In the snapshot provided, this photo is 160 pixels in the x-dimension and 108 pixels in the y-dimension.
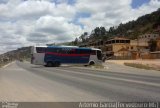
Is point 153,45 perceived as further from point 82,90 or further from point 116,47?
point 82,90

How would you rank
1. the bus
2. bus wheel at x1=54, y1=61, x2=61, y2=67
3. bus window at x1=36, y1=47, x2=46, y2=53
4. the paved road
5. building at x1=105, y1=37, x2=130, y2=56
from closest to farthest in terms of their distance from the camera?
the paved road
bus window at x1=36, y1=47, x2=46, y2=53
the bus
bus wheel at x1=54, y1=61, x2=61, y2=67
building at x1=105, y1=37, x2=130, y2=56

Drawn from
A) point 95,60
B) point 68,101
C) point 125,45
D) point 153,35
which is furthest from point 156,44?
point 68,101

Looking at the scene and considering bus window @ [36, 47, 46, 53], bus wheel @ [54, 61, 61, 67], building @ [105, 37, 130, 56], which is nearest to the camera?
bus window @ [36, 47, 46, 53]

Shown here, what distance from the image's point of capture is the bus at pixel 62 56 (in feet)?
192

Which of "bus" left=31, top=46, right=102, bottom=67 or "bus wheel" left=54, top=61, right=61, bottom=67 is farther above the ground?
"bus" left=31, top=46, right=102, bottom=67

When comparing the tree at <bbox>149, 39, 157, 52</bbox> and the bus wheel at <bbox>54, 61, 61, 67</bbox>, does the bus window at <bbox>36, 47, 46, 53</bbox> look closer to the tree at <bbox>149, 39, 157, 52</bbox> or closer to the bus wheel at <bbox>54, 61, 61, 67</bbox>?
the bus wheel at <bbox>54, 61, 61, 67</bbox>

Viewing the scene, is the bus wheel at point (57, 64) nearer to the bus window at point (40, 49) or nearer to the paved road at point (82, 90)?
the bus window at point (40, 49)

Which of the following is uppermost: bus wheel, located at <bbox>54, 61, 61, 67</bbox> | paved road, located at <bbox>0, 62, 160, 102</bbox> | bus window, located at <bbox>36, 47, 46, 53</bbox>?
bus window, located at <bbox>36, 47, 46, 53</bbox>

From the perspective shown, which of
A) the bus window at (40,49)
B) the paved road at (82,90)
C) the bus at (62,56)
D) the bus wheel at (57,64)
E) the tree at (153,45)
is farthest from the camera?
the tree at (153,45)

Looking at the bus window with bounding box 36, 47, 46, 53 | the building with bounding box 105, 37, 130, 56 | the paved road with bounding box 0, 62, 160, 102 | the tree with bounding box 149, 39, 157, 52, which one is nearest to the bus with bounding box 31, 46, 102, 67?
the bus window with bounding box 36, 47, 46, 53

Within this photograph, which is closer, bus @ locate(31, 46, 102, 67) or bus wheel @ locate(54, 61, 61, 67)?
bus @ locate(31, 46, 102, 67)

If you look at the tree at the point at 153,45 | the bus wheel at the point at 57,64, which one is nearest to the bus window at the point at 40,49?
the bus wheel at the point at 57,64

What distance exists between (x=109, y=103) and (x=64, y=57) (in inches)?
1928

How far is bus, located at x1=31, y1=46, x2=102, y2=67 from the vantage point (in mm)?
58469
